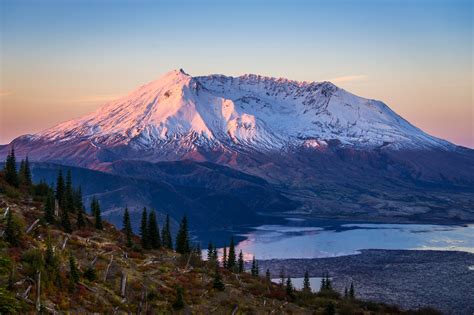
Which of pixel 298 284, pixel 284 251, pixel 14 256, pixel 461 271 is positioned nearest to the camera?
pixel 14 256

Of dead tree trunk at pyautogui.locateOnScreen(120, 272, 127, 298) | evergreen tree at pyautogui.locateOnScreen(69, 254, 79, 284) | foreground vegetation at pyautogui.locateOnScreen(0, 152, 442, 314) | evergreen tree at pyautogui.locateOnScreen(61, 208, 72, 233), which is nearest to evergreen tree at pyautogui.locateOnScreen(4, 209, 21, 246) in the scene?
foreground vegetation at pyautogui.locateOnScreen(0, 152, 442, 314)

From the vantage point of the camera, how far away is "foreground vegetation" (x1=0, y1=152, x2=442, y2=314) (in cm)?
3275

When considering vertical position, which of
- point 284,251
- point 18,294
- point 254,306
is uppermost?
point 18,294

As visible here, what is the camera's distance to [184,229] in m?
73.8

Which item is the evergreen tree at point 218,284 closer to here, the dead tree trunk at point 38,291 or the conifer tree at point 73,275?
the conifer tree at point 73,275

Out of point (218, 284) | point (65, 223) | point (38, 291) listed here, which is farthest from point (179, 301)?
point (65, 223)

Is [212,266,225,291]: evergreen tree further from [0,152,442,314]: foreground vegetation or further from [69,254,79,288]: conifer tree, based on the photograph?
[69,254,79,288]: conifer tree

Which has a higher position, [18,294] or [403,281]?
[18,294]

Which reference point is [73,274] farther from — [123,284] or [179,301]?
[179,301]

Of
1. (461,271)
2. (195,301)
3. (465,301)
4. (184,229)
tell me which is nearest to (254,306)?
(195,301)

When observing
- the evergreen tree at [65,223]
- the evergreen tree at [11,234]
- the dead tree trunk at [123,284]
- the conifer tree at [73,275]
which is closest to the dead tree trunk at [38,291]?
the conifer tree at [73,275]

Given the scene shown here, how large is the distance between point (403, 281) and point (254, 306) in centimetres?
7985

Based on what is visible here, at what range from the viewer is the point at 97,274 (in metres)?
41.3

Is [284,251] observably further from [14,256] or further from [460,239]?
[14,256]
